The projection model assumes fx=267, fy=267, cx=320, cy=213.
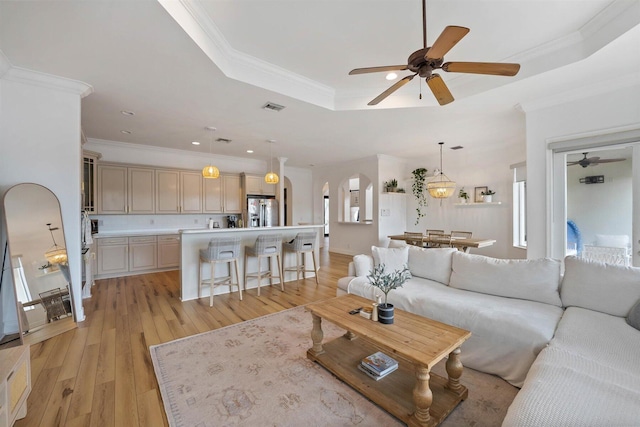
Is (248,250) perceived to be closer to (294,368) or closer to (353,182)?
(294,368)

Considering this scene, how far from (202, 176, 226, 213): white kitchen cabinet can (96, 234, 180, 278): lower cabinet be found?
106 cm

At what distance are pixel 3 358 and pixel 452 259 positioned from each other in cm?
383

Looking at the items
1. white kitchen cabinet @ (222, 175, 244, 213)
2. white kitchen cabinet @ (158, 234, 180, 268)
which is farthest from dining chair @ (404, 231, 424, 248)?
white kitchen cabinet @ (158, 234, 180, 268)

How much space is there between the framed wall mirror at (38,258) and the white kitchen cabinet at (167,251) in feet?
8.60

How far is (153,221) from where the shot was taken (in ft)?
19.7

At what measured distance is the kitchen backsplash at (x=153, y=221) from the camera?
5.47 metres

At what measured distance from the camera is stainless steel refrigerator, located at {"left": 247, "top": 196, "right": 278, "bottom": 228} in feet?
22.5

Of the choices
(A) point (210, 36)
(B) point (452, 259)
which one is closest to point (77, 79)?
(A) point (210, 36)

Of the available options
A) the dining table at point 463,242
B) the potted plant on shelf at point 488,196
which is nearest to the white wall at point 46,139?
the dining table at point 463,242

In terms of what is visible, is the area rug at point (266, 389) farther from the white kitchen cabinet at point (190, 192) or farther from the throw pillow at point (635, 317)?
the white kitchen cabinet at point (190, 192)

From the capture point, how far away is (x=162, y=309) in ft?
11.7

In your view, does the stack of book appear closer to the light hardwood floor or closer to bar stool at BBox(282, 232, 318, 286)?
the light hardwood floor

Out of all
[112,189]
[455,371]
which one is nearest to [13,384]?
[455,371]

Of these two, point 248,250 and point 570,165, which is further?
point 248,250
